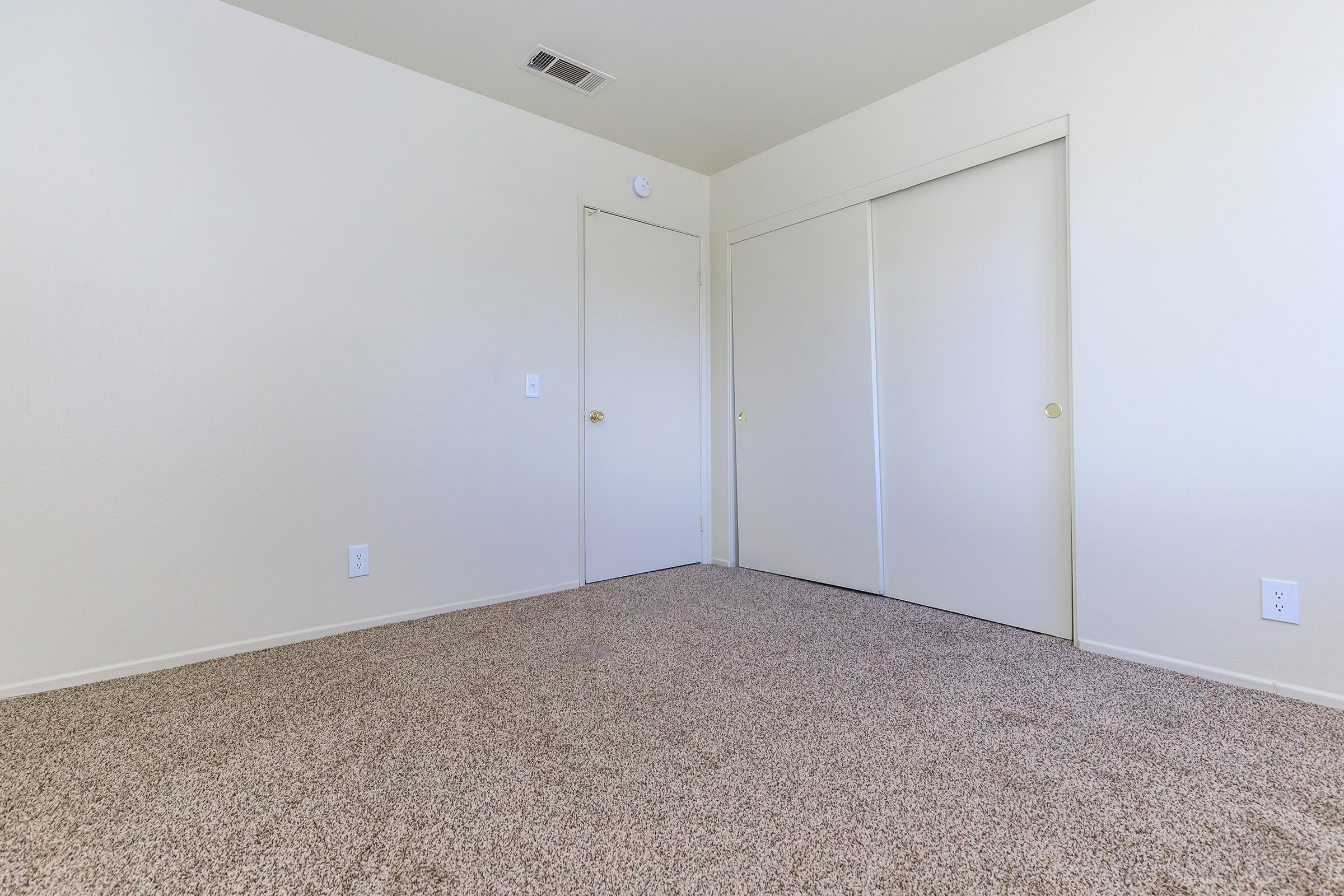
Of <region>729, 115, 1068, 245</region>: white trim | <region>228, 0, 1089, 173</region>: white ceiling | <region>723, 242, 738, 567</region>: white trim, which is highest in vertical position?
<region>228, 0, 1089, 173</region>: white ceiling

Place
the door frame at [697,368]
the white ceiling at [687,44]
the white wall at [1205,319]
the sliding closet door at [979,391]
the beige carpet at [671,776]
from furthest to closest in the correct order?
the door frame at [697,368]
the sliding closet door at [979,391]
the white ceiling at [687,44]
the white wall at [1205,319]
the beige carpet at [671,776]

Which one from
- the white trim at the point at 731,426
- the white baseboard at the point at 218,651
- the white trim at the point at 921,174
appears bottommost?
the white baseboard at the point at 218,651

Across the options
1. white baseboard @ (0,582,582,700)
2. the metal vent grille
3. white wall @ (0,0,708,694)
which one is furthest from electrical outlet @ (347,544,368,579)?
the metal vent grille

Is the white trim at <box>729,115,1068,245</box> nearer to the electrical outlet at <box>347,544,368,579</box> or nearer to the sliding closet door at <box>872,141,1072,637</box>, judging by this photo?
the sliding closet door at <box>872,141,1072,637</box>

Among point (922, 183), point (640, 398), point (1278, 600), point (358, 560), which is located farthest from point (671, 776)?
point (922, 183)

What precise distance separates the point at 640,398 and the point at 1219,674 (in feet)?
8.51

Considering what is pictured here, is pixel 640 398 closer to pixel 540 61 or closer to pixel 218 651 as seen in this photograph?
pixel 540 61

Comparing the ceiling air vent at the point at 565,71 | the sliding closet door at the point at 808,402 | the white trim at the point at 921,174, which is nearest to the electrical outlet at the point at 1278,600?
the sliding closet door at the point at 808,402

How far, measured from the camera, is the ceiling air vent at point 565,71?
2.48 m

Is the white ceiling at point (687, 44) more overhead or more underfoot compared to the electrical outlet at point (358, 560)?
more overhead

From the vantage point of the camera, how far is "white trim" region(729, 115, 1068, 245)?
2.29 metres

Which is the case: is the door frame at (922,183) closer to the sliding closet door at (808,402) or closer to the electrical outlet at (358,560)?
the sliding closet door at (808,402)

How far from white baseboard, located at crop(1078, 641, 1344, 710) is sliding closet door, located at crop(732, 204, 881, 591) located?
37.2 inches

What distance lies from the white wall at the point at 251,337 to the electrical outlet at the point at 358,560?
3 centimetres
